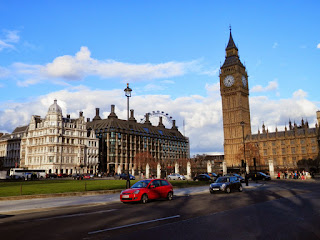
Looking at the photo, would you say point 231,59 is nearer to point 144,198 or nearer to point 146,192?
point 146,192

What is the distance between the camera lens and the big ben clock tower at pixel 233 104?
124500 millimetres

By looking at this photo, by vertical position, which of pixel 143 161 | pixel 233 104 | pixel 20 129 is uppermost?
pixel 233 104

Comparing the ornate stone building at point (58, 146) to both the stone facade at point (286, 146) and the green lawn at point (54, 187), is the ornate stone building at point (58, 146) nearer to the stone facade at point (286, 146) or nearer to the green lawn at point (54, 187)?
the green lawn at point (54, 187)

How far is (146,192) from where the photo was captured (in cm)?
1764

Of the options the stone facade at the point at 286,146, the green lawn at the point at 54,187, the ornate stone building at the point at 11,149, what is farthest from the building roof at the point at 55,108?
the stone facade at the point at 286,146

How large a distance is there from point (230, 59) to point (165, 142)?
4997 cm

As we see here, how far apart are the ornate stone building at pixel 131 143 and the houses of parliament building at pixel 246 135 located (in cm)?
2768

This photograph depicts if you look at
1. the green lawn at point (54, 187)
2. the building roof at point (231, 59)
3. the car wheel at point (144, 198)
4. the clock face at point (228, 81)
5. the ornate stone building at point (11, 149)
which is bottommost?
the green lawn at point (54, 187)

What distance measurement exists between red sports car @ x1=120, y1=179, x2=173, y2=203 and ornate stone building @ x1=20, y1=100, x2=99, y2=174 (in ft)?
227

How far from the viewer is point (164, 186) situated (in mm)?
19453

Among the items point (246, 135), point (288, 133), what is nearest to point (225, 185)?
point (288, 133)

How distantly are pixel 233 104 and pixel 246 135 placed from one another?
15016 mm

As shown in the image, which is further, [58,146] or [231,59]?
[231,59]

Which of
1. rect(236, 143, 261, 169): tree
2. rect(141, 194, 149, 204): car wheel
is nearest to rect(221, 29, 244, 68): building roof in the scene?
rect(236, 143, 261, 169): tree
